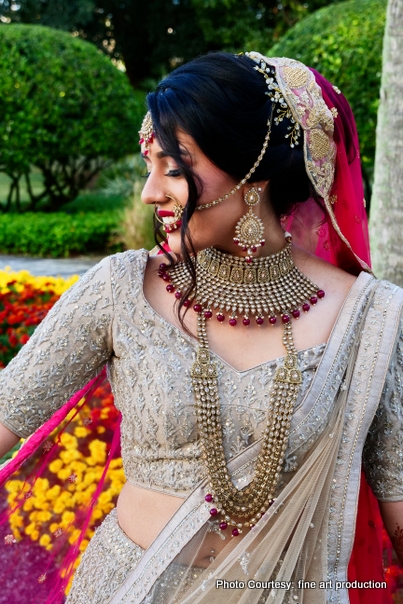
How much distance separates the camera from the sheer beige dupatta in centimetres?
153

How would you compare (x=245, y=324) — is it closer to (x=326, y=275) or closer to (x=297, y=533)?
(x=326, y=275)

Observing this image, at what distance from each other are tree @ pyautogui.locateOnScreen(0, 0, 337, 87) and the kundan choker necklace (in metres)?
14.8

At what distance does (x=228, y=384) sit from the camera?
1574 mm

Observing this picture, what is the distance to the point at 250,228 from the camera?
1656 millimetres

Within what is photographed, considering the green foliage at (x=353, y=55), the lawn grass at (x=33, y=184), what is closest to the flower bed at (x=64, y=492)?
the green foliage at (x=353, y=55)

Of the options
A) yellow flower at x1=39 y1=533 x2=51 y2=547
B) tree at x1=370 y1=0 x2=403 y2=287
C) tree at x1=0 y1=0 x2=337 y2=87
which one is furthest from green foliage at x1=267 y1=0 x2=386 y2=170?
tree at x1=0 y1=0 x2=337 y2=87

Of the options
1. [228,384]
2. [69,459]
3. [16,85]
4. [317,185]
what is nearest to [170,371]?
[228,384]

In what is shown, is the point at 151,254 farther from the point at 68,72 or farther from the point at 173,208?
the point at 68,72

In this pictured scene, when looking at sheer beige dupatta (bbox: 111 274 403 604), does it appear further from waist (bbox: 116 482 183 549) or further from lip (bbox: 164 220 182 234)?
lip (bbox: 164 220 182 234)

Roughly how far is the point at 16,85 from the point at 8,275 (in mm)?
6279

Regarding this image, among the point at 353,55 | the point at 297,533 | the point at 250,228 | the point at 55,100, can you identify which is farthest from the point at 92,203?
the point at 297,533

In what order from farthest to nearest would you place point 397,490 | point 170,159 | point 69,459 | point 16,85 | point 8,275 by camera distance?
point 16,85
point 8,275
point 69,459
point 397,490
point 170,159

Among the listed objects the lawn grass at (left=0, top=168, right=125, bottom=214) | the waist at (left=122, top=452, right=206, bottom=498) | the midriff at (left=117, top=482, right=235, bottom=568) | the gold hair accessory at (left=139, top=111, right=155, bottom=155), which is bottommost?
the lawn grass at (left=0, top=168, right=125, bottom=214)

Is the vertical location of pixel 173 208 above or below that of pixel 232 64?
below
